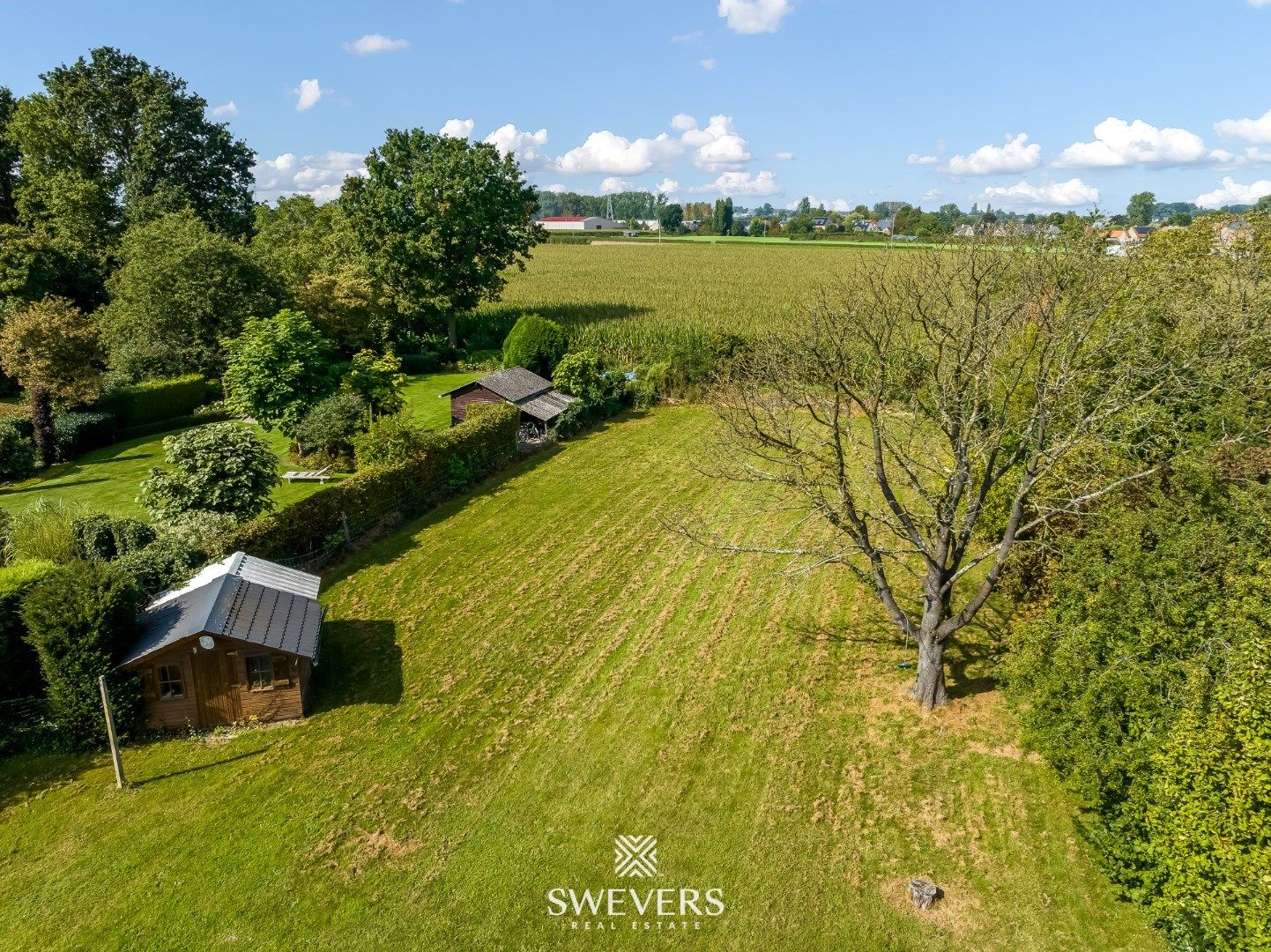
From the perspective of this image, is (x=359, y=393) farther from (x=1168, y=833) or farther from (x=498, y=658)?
(x=1168, y=833)

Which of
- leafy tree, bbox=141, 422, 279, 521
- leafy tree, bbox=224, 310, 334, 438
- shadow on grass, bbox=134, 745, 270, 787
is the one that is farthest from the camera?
leafy tree, bbox=224, 310, 334, 438

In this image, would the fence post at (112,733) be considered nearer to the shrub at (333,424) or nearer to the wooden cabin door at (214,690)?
the wooden cabin door at (214,690)

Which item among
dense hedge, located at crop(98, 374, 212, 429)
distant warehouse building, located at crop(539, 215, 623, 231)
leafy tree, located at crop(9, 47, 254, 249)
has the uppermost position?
distant warehouse building, located at crop(539, 215, 623, 231)

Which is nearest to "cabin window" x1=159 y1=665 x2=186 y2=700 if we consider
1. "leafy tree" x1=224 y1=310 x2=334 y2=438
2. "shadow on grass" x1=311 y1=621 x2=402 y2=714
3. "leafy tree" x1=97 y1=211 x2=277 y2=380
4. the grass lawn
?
"shadow on grass" x1=311 y1=621 x2=402 y2=714

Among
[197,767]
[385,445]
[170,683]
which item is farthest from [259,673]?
[385,445]

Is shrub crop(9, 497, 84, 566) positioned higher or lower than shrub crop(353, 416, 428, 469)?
lower

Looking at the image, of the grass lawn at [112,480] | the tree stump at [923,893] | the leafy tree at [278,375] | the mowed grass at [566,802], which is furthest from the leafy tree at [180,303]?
the tree stump at [923,893]

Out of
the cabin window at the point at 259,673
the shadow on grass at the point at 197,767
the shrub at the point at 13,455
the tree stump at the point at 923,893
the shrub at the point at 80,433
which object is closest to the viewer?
the tree stump at the point at 923,893

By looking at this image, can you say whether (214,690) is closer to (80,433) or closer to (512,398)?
(512,398)

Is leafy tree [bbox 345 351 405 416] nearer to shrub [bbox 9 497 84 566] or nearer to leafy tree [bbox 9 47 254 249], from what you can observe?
shrub [bbox 9 497 84 566]
